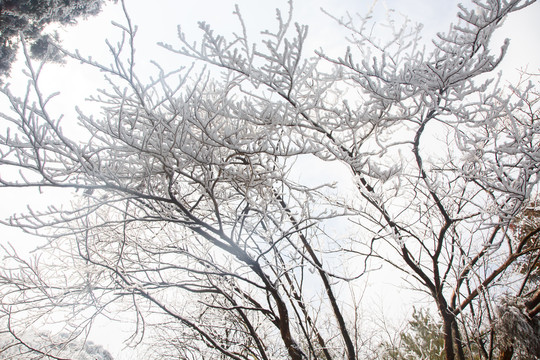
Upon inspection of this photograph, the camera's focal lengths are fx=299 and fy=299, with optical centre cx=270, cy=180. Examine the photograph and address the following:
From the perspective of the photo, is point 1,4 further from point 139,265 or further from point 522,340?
point 522,340

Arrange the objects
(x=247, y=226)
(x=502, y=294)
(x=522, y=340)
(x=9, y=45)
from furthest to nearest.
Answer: (x=9, y=45), (x=502, y=294), (x=522, y=340), (x=247, y=226)

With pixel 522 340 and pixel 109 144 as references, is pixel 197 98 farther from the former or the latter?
pixel 522 340

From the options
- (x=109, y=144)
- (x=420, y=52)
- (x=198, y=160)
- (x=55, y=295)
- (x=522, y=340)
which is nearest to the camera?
(x=109, y=144)

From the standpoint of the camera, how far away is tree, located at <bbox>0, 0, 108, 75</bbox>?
248 inches

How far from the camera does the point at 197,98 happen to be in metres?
2.03

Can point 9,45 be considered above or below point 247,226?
above

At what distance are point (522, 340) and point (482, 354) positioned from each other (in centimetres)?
97

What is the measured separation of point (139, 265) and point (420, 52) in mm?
3689

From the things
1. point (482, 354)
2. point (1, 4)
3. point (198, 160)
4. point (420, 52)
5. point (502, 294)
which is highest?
point (1, 4)

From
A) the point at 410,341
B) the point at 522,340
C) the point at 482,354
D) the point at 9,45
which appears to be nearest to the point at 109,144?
the point at 522,340

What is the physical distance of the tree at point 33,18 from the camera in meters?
6.30

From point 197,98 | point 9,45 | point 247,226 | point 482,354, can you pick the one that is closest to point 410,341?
point 482,354

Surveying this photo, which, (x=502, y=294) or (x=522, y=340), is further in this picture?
(x=502, y=294)

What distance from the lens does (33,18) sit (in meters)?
6.73
